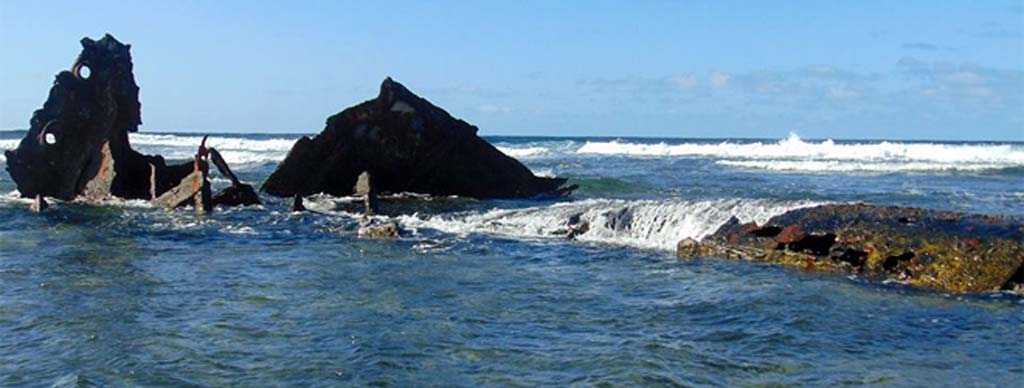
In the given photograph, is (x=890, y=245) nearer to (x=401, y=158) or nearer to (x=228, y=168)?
(x=401, y=158)

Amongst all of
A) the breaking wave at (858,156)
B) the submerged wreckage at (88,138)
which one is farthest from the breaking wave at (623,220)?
the breaking wave at (858,156)

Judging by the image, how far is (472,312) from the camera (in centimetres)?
679

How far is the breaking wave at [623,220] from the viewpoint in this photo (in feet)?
33.1

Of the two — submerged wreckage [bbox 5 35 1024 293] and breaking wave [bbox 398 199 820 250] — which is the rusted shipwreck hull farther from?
submerged wreckage [bbox 5 35 1024 293]

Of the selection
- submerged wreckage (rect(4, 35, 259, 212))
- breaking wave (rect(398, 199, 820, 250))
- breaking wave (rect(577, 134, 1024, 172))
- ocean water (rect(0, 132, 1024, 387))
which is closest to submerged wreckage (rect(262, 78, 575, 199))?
submerged wreckage (rect(4, 35, 259, 212))

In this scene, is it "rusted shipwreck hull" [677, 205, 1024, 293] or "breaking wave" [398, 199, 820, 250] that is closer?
"rusted shipwreck hull" [677, 205, 1024, 293]

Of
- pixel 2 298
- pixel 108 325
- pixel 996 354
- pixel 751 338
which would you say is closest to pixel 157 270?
pixel 2 298

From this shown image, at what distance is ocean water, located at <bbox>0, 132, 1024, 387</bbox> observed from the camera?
519 cm

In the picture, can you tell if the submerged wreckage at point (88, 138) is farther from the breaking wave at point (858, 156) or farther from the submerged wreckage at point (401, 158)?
the breaking wave at point (858, 156)

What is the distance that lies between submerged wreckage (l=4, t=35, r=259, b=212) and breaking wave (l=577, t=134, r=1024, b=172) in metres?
24.0

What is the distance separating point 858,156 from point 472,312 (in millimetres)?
44267

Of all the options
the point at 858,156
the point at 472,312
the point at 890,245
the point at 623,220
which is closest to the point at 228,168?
the point at 623,220

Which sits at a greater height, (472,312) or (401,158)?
(401,158)

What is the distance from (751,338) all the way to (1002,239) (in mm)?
3013
